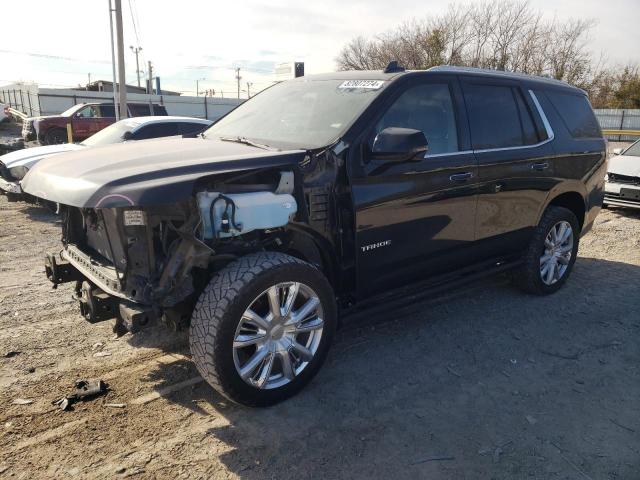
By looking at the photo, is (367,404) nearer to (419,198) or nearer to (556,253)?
(419,198)

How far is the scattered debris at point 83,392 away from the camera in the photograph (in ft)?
9.87

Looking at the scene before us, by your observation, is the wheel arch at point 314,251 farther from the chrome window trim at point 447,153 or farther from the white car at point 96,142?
the white car at point 96,142

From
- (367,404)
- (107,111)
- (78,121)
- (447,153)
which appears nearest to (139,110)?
(107,111)

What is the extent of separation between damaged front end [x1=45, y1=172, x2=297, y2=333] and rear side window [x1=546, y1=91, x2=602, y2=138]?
3270 millimetres

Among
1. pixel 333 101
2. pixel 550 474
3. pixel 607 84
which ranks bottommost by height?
pixel 550 474

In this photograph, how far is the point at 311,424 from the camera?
2902 mm

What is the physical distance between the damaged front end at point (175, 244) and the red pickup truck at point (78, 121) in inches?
576

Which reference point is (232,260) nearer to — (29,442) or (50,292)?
(29,442)

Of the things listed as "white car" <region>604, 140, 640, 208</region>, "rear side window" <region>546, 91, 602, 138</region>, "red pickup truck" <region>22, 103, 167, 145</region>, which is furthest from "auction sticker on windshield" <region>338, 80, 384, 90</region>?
"red pickup truck" <region>22, 103, 167, 145</region>

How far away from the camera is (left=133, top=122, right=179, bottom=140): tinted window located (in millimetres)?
9152

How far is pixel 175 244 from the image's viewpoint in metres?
2.79

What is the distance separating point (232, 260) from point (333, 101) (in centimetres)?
141

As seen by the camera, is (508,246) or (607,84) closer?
(508,246)

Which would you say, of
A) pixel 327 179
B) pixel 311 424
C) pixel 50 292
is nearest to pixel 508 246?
pixel 327 179
